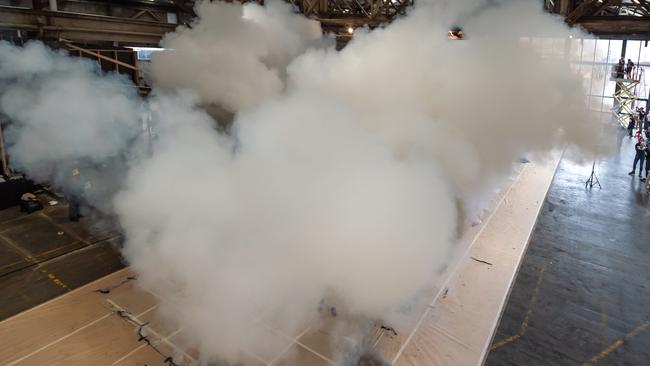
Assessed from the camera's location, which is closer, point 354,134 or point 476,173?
point 354,134

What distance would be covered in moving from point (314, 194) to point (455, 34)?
10.9 feet

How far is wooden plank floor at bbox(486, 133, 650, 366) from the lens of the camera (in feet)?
16.6

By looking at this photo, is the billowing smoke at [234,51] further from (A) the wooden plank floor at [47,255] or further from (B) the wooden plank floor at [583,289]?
(B) the wooden plank floor at [583,289]

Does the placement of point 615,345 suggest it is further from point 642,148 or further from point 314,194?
point 642,148

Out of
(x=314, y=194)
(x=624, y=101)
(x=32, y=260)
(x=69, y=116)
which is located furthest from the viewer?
(x=624, y=101)

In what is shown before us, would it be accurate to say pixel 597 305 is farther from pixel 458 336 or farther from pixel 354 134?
pixel 354 134

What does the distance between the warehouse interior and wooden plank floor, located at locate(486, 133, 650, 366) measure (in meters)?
0.04

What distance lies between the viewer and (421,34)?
21.1 feet

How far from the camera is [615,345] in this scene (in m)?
5.16

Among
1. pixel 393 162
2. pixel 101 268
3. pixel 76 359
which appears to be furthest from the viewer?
pixel 101 268

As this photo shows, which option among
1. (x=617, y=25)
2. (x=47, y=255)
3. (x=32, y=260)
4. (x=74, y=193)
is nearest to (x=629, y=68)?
(x=617, y=25)

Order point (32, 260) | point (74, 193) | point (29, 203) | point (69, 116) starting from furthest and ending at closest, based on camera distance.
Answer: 1. point (29, 203)
2. point (74, 193)
3. point (69, 116)
4. point (32, 260)

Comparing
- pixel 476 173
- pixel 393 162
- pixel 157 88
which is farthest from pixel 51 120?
pixel 476 173

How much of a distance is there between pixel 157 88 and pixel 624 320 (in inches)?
324
